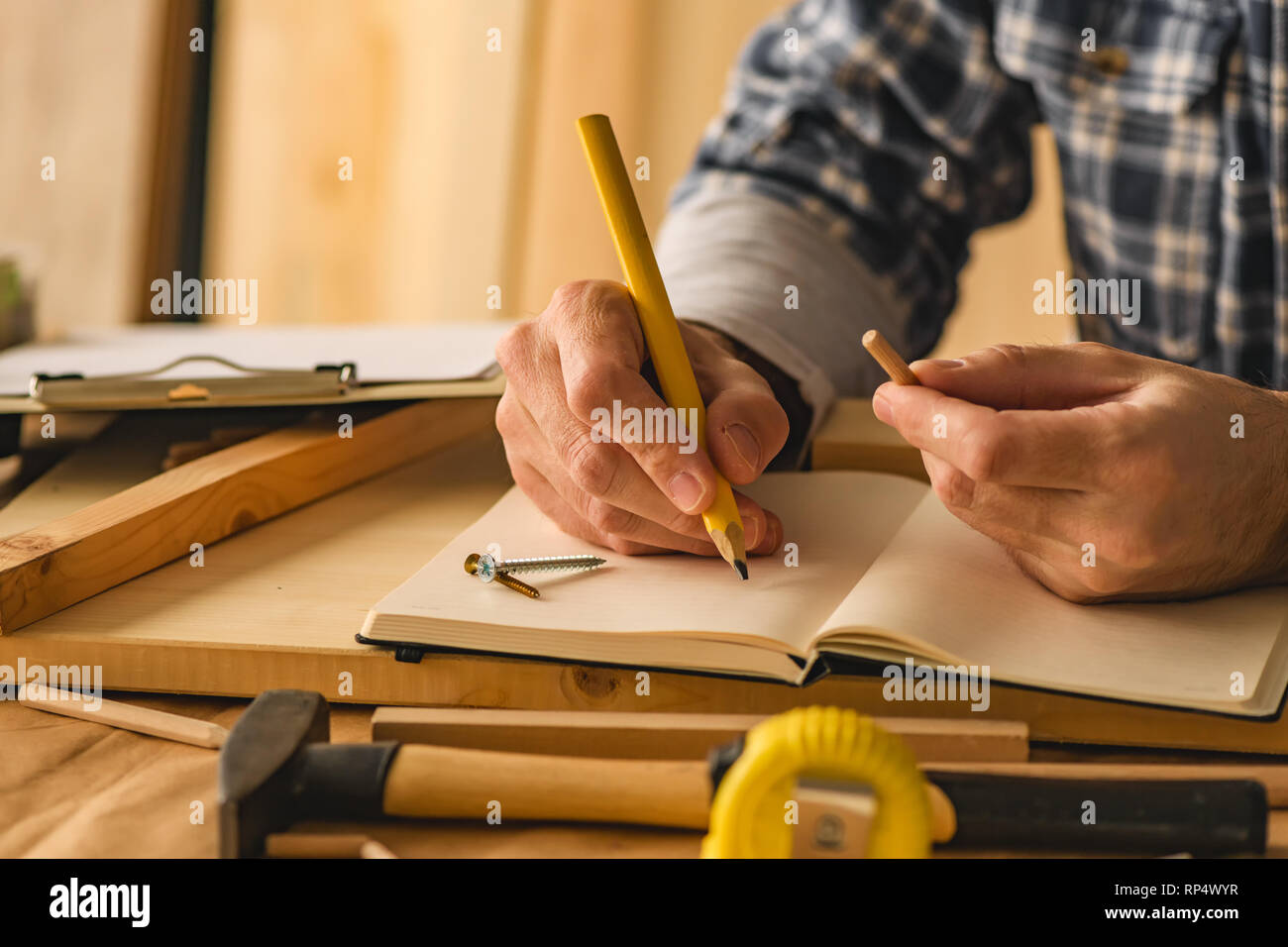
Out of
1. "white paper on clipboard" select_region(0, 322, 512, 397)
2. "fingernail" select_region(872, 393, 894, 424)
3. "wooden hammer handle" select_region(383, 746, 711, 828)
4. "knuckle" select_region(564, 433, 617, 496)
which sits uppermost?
"white paper on clipboard" select_region(0, 322, 512, 397)

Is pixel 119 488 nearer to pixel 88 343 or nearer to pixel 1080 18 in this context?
pixel 88 343

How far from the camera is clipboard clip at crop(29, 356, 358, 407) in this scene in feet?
2.96

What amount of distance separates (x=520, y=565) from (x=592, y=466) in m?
0.08

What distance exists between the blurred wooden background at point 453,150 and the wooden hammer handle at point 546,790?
1.97m

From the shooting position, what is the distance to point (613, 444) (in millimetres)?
718

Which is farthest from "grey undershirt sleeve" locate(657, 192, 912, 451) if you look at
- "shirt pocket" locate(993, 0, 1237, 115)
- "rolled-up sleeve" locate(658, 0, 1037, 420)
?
"shirt pocket" locate(993, 0, 1237, 115)

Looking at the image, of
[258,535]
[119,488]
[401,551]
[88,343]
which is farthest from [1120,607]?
[88,343]

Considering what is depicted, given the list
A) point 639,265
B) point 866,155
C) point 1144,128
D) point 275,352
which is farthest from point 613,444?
point 1144,128

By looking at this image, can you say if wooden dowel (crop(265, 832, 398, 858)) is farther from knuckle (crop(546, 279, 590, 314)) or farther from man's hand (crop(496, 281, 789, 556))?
knuckle (crop(546, 279, 590, 314))

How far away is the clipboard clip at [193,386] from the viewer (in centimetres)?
90

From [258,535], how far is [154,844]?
36 centimetres

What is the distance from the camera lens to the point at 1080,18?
46.4 inches

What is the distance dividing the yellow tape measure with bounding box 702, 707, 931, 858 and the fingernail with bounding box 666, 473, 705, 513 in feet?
0.84

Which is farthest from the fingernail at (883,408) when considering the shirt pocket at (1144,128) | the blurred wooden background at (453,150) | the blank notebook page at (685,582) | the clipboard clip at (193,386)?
the blurred wooden background at (453,150)
